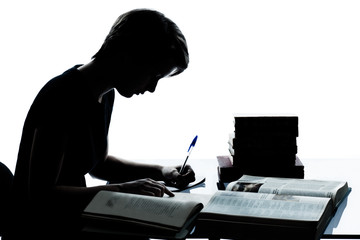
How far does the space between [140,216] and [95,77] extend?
21.9 inches

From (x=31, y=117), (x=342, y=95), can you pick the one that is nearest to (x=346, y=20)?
(x=342, y=95)

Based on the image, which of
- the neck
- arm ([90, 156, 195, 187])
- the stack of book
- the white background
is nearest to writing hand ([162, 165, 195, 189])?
arm ([90, 156, 195, 187])

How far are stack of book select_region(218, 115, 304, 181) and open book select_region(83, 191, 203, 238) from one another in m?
0.50

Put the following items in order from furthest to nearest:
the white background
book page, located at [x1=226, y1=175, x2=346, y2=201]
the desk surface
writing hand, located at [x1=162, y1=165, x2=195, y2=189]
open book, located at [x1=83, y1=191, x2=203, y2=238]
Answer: the white background, writing hand, located at [x1=162, y1=165, x2=195, y2=189], book page, located at [x1=226, y1=175, x2=346, y2=201], the desk surface, open book, located at [x1=83, y1=191, x2=203, y2=238]

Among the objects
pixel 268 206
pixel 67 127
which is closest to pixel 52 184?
pixel 67 127

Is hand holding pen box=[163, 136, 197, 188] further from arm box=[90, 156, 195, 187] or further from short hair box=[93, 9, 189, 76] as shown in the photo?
short hair box=[93, 9, 189, 76]

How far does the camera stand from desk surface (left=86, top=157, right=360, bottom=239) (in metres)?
1.06

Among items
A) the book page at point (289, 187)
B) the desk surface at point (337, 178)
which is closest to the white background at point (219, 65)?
the desk surface at point (337, 178)

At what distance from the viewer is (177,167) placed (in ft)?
5.01

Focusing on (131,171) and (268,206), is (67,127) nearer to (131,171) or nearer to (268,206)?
(131,171)

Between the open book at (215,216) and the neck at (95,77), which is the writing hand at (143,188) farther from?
the neck at (95,77)

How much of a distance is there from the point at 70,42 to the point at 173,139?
0.73m

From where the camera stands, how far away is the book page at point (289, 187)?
1.18 m

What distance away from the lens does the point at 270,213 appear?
99 centimetres
